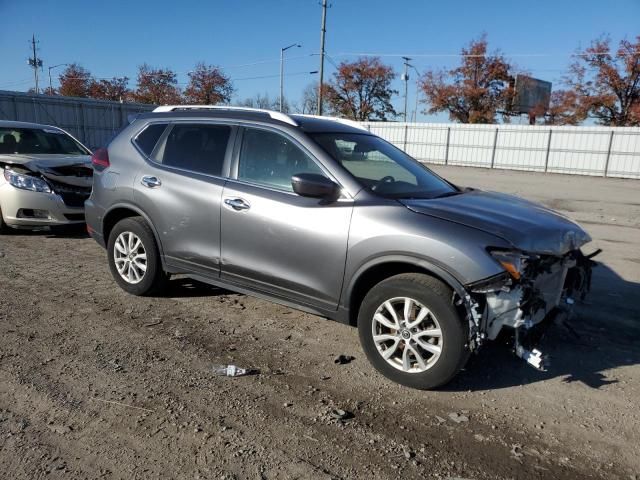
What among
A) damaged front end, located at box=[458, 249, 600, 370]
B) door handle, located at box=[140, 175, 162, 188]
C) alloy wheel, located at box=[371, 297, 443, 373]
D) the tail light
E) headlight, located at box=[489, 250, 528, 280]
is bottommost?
alloy wheel, located at box=[371, 297, 443, 373]

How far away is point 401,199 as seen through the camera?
13.1 feet

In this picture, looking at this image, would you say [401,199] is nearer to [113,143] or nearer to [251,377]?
[251,377]

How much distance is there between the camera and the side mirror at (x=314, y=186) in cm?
385

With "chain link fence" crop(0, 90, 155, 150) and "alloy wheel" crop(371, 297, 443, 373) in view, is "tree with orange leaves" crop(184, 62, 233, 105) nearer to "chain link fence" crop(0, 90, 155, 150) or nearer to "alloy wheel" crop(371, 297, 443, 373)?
"chain link fence" crop(0, 90, 155, 150)

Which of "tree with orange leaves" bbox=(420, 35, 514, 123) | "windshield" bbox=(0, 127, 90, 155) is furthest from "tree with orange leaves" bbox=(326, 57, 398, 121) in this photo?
"windshield" bbox=(0, 127, 90, 155)

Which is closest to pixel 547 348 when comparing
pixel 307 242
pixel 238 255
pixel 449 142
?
pixel 307 242

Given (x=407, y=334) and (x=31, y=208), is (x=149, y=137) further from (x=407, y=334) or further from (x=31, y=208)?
(x=31, y=208)

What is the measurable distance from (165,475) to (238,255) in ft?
6.85

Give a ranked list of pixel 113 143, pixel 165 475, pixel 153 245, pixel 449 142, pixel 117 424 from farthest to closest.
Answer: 1. pixel 449 142
2. pixel 113 143
3. pixel 153 245
4. pixel 117 424
5. pixel 165 475

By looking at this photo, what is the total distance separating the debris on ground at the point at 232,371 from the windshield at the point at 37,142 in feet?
21.8

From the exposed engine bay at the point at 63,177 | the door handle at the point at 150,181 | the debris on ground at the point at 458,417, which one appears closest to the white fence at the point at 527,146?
the exposed engine bay at the point at 63,177

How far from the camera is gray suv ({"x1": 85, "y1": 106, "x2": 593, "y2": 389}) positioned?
3453 mm

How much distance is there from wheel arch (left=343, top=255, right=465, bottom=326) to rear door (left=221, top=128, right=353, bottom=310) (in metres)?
0.13

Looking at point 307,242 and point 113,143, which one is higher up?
point 113,143
